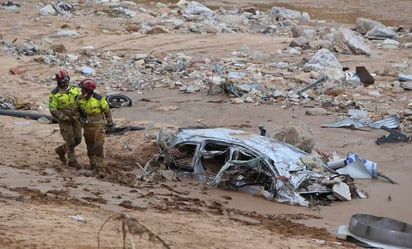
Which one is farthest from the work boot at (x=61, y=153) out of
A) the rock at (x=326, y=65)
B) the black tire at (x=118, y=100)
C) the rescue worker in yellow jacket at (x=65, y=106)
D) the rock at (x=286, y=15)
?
the rock at (x=286, y=15)

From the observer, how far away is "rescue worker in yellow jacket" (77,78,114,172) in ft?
38.7

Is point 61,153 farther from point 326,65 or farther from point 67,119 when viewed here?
point 326,65

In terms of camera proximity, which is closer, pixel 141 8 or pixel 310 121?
pixel 310 121

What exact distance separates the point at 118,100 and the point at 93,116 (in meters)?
6.76

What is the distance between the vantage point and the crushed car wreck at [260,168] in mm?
11484

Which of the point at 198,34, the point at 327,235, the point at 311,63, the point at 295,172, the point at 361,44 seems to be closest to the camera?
the point at 327,235

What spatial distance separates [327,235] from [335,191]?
181 cm

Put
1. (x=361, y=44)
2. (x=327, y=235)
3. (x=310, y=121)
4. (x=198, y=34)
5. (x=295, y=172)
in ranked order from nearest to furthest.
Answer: (x=327, y=235)
(x=295, y=172)
(x=310, y=121)
(x=361, y=44)
(x=198, y=34)

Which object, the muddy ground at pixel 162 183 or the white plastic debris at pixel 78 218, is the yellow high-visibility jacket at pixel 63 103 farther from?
the white plastic debris at pixel 78 218

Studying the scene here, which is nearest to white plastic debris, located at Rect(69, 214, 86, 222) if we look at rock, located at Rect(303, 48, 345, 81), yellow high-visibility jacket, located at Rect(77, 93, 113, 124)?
yellow high-visibility jacket, located at Rect(77, 93, 113, 124)

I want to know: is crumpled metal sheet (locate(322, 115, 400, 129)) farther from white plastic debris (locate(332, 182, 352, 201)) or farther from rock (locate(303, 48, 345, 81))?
white plastic debris (locate(332, 182, 352, 201))

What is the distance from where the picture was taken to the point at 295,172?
11570mm

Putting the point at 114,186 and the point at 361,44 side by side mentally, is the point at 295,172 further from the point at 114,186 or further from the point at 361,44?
the point at 361,44

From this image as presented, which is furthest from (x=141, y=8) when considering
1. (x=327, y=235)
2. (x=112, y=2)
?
(x=327, y=235)
